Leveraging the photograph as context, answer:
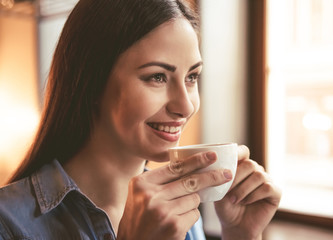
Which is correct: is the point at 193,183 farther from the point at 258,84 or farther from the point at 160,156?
the point at 258,84

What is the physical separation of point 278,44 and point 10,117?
367cm

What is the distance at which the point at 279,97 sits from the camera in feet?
10.3

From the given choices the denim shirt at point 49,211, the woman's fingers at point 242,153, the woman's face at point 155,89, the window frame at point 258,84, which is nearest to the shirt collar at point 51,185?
the denim shirt at point 49,211

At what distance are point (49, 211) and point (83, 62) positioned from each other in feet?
1.39

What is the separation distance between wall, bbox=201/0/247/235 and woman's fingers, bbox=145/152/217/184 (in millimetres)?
2481

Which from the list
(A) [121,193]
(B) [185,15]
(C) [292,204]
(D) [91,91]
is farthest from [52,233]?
(C) [292,204]

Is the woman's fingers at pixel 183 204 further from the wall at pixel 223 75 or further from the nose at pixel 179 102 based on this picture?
the wall at pixel 223 75

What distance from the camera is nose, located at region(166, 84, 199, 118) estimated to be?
104 centimetres

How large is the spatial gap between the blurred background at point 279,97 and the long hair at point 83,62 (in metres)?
1.78

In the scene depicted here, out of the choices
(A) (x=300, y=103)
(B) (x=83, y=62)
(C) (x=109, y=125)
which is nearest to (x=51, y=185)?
(C) (x=109, y=125)

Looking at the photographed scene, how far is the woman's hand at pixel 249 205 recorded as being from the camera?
3.48 ft

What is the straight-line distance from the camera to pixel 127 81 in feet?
3.47

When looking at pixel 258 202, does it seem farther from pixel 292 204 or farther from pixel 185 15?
pixel 292 204

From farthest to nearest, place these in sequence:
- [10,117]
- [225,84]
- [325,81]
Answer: [10,117]
[225,84]
[325,81]
